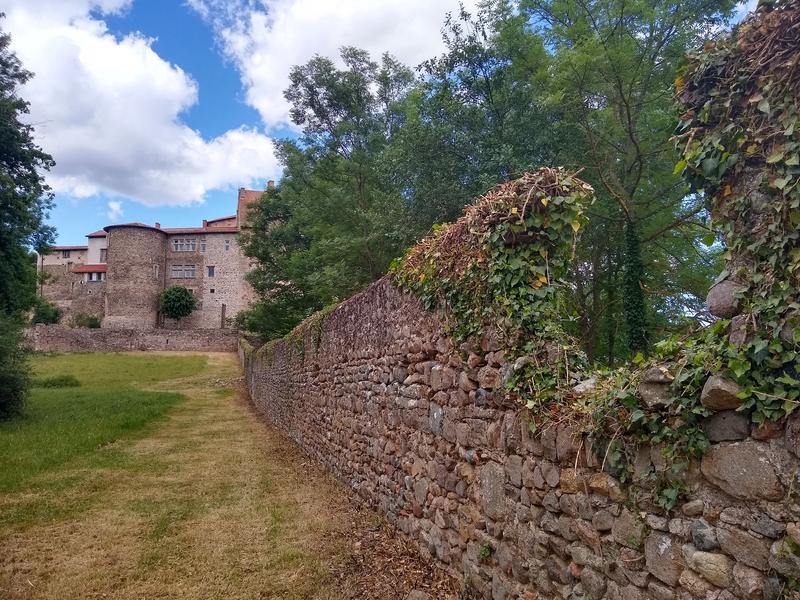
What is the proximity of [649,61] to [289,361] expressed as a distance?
34.6 ft

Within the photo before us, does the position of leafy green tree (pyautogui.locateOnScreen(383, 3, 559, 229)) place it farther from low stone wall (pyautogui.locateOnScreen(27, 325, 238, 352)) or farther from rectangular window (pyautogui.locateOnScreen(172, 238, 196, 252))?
rectangular window (pyautogui.locateOnScreen(172, 238, 196, 252))

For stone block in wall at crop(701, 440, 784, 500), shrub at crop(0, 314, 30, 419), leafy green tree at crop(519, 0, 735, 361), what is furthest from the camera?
shrub at crop(0, 314, 30, 419)

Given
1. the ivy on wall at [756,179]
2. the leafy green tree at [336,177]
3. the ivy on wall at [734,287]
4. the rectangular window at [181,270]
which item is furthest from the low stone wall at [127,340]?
the ivy on wall at [756,179]

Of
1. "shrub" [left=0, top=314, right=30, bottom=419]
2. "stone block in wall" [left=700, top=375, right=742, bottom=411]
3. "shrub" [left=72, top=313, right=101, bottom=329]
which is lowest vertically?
"shrub" [left=0, top=314, right=30, bottom=419]

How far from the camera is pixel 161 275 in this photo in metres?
59.0

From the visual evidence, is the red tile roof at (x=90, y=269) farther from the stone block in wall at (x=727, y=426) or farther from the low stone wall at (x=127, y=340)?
the stone block in wall at (x=727, y=426)

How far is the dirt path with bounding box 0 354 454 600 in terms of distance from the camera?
14.2 feet

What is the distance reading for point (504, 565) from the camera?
352 centimetres

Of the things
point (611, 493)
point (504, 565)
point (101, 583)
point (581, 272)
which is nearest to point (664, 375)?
point (611, 493)

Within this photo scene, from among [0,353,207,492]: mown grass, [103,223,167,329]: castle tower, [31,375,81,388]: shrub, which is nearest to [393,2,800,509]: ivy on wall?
[0,353,207,492]: mown grass

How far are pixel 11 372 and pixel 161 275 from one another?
48777 millimetres

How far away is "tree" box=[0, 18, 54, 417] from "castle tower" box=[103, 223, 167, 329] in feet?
146

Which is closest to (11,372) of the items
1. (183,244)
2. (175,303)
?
(175,303)

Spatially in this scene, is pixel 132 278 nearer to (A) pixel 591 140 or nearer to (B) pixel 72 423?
(B) pixel 72 423
